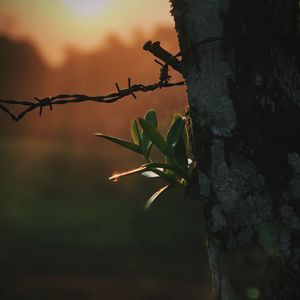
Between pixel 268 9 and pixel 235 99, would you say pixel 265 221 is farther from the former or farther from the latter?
pixel 268 9

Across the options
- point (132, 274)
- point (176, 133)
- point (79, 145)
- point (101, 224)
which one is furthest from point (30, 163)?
point (176, 133)

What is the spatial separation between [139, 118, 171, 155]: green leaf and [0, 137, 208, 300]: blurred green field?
8770 millimetres

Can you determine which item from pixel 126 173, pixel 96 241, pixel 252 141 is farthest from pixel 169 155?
pixel 96 241

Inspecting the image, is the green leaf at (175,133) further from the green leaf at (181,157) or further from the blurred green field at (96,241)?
the blurred green field at (96,241)

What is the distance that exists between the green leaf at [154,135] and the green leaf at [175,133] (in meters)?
0.02

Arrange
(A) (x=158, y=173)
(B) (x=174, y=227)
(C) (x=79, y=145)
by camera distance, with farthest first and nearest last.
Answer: (C) (x=79, y=145) → (B) (x=174, y=227) → (A) (x=158, y=173)

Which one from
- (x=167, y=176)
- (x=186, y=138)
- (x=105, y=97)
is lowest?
(x=167, y=176)

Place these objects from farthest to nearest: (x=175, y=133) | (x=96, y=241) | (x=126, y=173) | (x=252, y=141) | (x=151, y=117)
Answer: (x=96, y=241), (x=151, y=117), (x=175, y=133), (x=126, y=173), (x=252, y=141)

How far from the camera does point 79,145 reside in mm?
27719

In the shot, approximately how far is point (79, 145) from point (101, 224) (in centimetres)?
1339

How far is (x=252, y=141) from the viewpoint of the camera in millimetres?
1598

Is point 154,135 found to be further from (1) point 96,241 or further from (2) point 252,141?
(1) point 96,241

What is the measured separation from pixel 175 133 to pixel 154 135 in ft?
0.30

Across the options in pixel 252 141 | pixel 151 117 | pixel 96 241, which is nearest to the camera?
pixel 252 141
